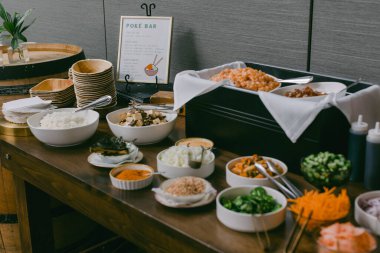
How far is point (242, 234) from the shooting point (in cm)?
135

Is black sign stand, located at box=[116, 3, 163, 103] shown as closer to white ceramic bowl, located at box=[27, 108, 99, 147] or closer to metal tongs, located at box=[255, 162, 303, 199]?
white ceramic bowl, located at box=[27, 108, 99, 147]

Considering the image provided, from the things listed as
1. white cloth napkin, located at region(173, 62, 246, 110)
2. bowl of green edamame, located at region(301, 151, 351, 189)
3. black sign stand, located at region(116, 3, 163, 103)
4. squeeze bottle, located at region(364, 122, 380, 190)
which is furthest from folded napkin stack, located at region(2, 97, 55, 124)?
squeeze bottle, located at region(364, 122, 380, 190)

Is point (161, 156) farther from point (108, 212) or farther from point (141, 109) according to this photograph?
point (141, 109)

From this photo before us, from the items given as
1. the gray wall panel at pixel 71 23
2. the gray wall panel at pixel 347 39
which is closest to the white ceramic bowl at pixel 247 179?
the gray wall panel at pixel 347 39

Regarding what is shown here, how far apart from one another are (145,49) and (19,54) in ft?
2.45

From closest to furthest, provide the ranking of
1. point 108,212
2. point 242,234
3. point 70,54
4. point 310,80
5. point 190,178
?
point 242,234 → point 190,178 → point 108,212 → point 310,80 → point 70,54

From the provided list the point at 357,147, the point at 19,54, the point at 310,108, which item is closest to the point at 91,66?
the point at 19,54

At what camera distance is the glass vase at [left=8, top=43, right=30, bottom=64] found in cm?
270

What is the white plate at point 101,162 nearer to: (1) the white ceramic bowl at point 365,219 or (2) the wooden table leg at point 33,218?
(2) the wooden table leg at point 33,218

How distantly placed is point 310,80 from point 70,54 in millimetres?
1586

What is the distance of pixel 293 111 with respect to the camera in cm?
159

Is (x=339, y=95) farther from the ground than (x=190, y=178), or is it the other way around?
(x=339, y=95)

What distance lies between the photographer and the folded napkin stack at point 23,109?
7.26ft

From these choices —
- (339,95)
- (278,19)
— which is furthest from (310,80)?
(278,19)
